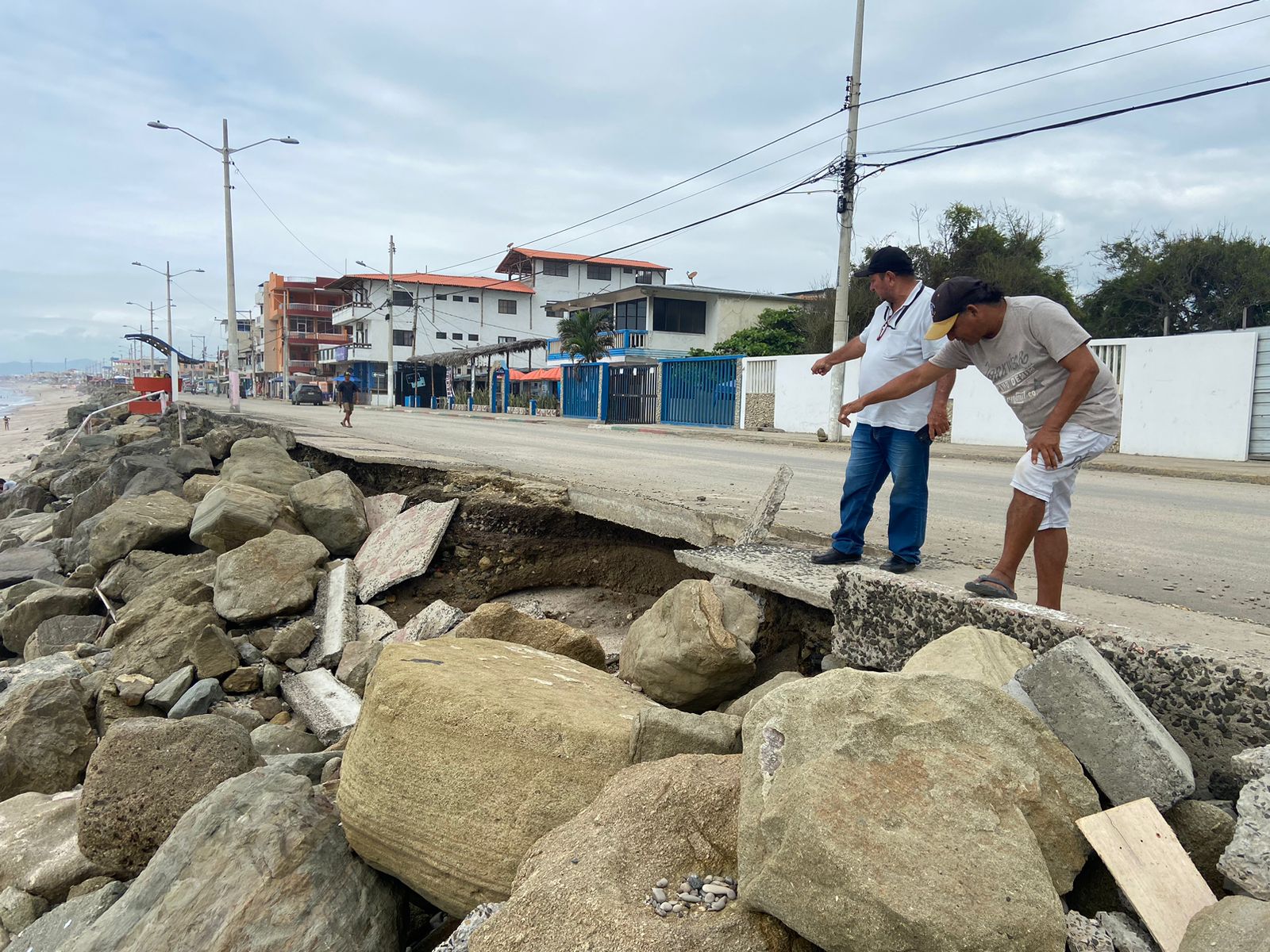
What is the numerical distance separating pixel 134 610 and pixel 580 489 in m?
3.01

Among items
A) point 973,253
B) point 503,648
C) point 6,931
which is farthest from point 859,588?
point 973,253

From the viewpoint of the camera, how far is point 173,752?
3.31 m

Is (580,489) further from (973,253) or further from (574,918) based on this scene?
(973,253)

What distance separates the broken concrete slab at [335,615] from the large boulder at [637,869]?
3.34 meters

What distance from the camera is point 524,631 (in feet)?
12.7

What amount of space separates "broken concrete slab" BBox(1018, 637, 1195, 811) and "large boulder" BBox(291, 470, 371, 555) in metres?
5.58

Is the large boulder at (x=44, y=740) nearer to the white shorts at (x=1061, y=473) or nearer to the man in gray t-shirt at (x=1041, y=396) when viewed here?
the man in gray t-shirt at (x=1041, y=396)

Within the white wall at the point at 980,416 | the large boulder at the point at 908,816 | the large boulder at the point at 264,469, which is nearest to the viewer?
the large boulder at the point at 908,816

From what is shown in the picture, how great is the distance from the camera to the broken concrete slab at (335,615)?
16.8 ft

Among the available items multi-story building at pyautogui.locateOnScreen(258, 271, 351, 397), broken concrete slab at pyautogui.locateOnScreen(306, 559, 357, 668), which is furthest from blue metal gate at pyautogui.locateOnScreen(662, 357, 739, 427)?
multi-story building at pyautogui.locateOnScreen(258, 271, 351, 397)

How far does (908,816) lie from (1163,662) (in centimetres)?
94

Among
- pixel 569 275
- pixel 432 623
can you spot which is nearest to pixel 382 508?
pixel 432 623

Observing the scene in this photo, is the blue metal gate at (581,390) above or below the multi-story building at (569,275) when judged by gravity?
below

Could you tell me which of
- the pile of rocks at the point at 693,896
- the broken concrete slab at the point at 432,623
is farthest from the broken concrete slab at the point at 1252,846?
the broken concrete slab at the point at 432,623
